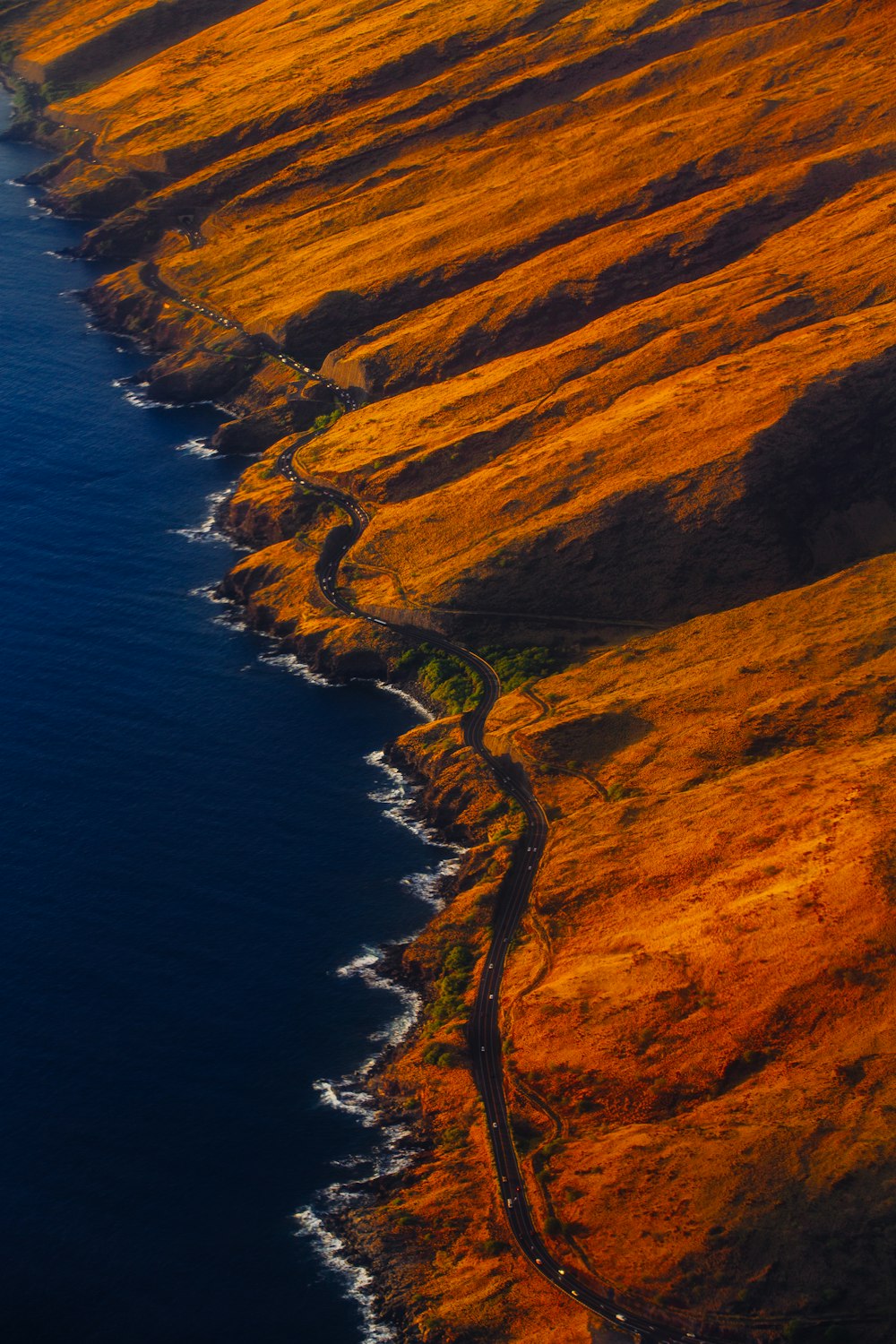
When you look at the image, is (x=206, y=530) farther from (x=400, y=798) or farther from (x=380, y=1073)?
(x=380, y=1073)

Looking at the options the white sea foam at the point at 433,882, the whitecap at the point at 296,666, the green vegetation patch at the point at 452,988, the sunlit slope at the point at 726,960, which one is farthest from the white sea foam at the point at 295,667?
the green vegetation patch at the point at 452,988

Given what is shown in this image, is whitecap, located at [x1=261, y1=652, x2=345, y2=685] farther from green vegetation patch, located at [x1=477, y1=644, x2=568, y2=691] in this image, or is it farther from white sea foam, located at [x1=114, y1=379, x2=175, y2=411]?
white sea foam, located at [x1=114, y1=379, x2=175, y2=411]

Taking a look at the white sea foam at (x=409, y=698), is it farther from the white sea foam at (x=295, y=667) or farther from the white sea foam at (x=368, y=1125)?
the white sea foam at (x=368, y=1125)

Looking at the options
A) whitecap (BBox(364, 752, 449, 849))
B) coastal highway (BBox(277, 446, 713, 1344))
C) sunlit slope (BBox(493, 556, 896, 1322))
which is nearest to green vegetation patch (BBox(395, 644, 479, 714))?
coastal highway (BBox(277, 446, 713, 1344))

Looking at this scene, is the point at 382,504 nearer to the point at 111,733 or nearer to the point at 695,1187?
the point at 111,733

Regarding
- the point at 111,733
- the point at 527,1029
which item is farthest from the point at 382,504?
the point at 527,1029
